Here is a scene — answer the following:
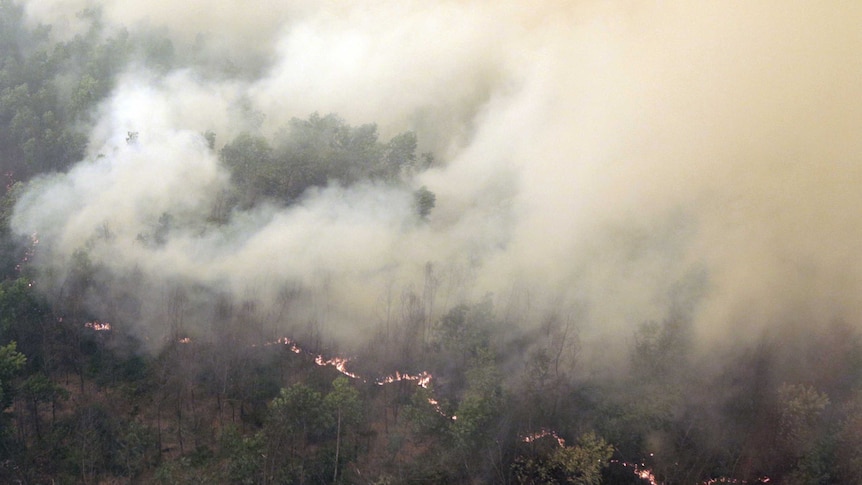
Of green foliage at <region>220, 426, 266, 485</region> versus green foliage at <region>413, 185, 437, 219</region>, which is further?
green foliage at <region>413, 185, 437, 219</region>

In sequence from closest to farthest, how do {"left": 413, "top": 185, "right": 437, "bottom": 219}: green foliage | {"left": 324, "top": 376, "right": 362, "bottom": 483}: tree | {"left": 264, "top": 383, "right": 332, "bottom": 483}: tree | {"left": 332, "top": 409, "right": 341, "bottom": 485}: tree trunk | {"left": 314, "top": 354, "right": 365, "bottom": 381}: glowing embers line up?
{"left": 332, "top": 409, "right": 341, "bottom": 485}: tree trunk → {"left": 264, "top": 383, "right": 332, "bottom": 483}: tree → {"left": 324, "top": 376, "right": 362, "bottom": 483}: tree → {"left": 314, "top": 354, "right": 365, "bottom": 381}: glowing embers → {"left": 413, "top": 185, "right": 437, "bottom": 219}: green foliage

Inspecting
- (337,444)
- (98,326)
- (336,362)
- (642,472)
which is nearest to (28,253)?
(98,326)

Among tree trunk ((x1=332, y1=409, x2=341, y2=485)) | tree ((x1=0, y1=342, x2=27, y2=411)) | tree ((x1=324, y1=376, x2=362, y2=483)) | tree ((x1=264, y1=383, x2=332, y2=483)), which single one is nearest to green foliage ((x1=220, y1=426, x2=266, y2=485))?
tree ((x1=264, y1=383, x2=332, y2=483))

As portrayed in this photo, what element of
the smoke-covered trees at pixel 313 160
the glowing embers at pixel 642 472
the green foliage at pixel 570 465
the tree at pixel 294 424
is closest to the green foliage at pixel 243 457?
the tree at pixel 294 424

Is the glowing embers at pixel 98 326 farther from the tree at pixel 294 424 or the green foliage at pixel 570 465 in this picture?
the green foliage at pixel 570 465

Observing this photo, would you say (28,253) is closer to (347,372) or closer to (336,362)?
(336,362)

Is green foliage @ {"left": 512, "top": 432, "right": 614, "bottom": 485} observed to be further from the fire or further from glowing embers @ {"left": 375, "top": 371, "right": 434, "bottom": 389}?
the fire

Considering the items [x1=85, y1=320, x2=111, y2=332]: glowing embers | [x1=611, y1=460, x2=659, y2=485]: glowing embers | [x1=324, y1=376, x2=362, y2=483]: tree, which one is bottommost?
[x1=611, y1=460, x2=659, y2=485]: glowing embers

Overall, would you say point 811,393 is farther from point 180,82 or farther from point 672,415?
point 180,82

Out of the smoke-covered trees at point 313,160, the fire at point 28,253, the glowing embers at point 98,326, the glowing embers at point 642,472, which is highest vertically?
the smoke-covered trees at point 313,160
